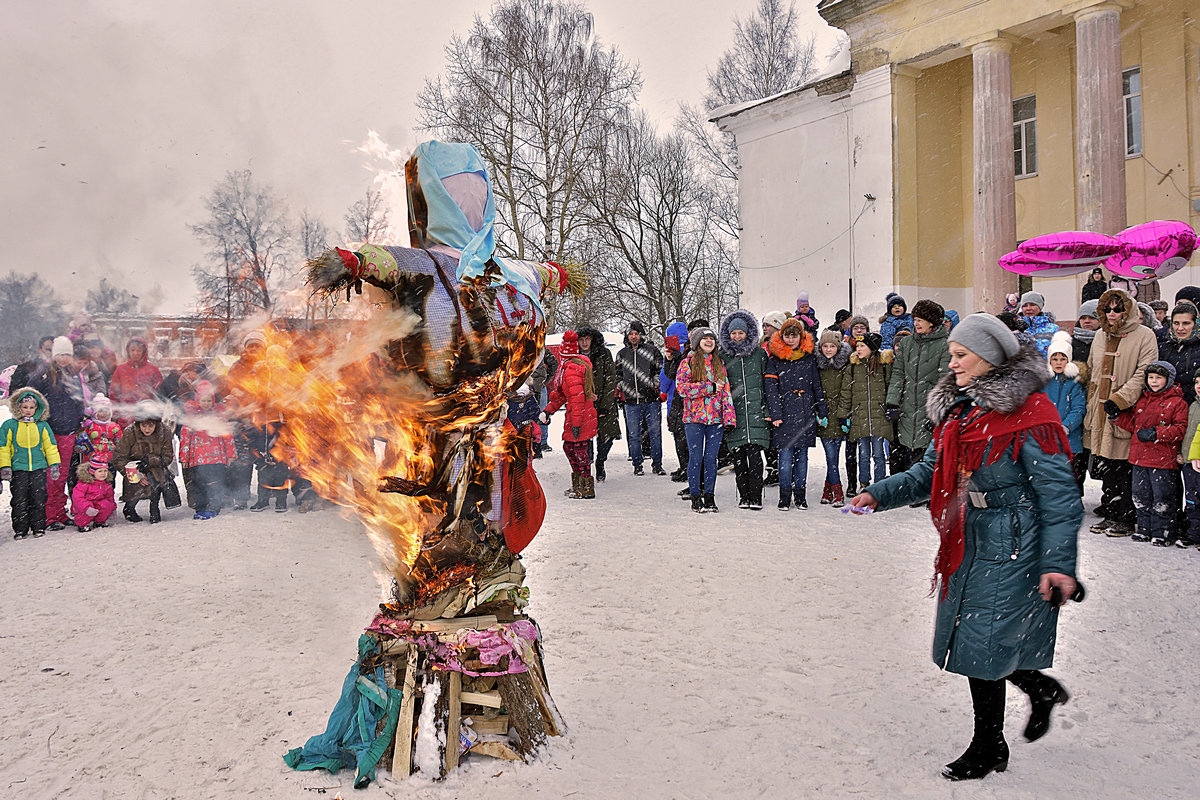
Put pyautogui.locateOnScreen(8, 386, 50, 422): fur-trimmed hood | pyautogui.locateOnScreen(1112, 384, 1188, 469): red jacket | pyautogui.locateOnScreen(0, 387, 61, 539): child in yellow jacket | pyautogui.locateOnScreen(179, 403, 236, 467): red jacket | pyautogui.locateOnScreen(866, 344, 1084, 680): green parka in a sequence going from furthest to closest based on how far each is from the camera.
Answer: pyautogui.locateOnScreen(179, 403, 236, 467): red jacket → pyautogui.locateOnScreen(0, 387, 61, 539): child in yellow jacket → pyautogui.locateOnScreen(8, 386, 50, 422): fur-trimmed hood → pyautogui.locateOnScreen(1112, 384, 1188, 469): red jacket → pyautogui.locateOnScreen(866, 344, 1084, 680): green parka

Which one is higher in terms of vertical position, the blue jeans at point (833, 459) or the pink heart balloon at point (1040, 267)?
the pink heart balloon at point (1040, 267)

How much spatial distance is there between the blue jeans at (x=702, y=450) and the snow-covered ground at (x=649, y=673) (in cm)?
124

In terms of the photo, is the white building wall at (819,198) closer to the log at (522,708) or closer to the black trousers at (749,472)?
the black trousers at (749,472)

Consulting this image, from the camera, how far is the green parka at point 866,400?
8797 mm

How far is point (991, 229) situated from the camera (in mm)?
17281

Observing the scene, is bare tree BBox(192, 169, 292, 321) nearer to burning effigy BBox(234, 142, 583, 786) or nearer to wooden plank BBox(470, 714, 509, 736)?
burning effigy BBox(234, 142, 583, 786)

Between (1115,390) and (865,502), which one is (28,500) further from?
(1115,390)

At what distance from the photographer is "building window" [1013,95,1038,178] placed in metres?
19.4

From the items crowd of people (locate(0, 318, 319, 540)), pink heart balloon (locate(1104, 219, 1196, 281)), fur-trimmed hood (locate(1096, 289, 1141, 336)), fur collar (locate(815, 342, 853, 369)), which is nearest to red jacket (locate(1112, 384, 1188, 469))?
fur-trimmed hood (locate(1096, 289, 1141, 336))

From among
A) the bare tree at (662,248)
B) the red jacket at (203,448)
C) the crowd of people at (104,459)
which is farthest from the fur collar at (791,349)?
the bare tree at (662,248)

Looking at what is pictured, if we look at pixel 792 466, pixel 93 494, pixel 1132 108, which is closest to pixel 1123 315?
pixel 792 466

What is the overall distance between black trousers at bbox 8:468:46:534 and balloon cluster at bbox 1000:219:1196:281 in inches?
547

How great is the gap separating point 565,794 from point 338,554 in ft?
15.8

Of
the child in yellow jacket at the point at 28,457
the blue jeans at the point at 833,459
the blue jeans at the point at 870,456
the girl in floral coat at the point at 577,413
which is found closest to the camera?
the child in yellow jacket at the point at 28,457
